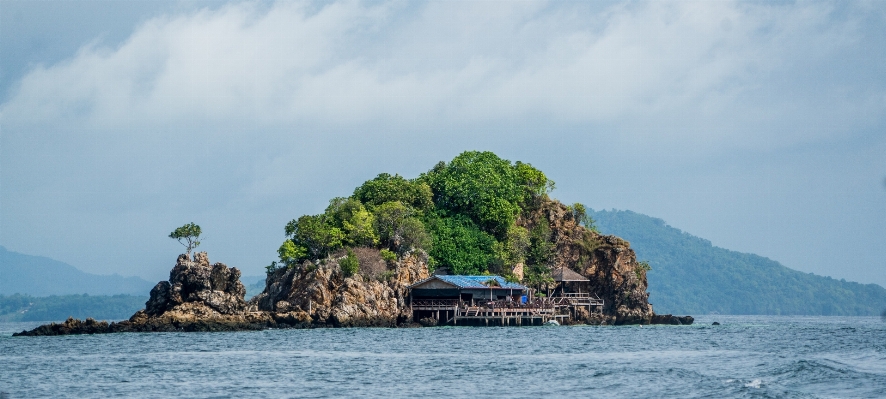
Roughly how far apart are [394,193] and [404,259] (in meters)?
8.06

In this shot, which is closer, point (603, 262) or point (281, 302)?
point (281, 302)

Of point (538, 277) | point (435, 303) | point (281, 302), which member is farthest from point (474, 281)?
point (281, 302)

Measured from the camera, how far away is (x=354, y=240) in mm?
82125

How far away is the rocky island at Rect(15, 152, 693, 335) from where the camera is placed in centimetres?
7344

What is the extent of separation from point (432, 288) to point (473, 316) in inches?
150

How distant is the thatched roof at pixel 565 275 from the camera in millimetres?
87750

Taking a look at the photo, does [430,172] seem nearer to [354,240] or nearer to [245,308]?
[354,240]

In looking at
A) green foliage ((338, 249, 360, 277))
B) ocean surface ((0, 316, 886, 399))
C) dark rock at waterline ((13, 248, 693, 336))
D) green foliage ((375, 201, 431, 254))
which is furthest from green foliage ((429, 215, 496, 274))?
ocean surface ((0, 316, 886, 399))

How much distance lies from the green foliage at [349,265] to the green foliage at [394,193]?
10200 mm

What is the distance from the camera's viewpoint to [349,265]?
77.2m

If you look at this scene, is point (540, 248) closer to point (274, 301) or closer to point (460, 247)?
point (460, 247)

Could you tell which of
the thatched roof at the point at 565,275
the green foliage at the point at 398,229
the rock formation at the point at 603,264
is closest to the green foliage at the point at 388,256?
the green foliage at the point at 398,229

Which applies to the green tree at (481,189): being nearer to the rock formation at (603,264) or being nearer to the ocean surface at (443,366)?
the rock formation at (603,264)

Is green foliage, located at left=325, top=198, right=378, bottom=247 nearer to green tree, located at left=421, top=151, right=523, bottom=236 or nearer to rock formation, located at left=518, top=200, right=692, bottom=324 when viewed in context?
green tree, located at left=421, top=151, right=523, bottom=236
